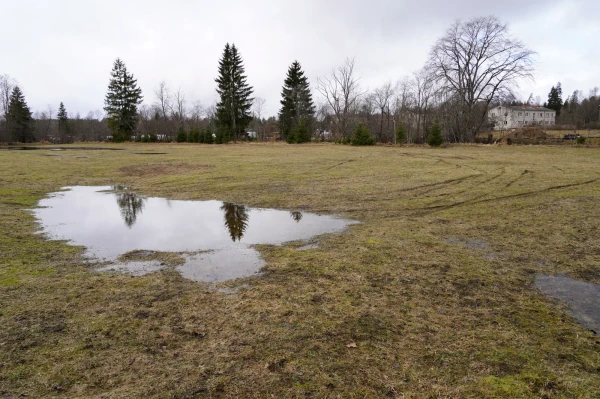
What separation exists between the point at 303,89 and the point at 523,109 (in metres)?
67.3

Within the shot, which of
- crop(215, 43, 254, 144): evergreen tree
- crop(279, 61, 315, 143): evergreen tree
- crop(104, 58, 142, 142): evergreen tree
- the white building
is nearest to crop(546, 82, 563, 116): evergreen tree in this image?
the white building

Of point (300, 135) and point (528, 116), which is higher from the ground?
point (528, 116)

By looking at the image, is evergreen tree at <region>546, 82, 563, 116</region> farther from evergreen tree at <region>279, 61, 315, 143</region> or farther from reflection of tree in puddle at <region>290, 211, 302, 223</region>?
reflection of tree in puddle at <region>290, 211, 302, 223</region>

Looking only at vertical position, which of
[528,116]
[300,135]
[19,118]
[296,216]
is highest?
[528,116]

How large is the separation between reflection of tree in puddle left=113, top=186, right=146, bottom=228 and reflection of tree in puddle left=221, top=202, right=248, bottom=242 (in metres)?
2.15

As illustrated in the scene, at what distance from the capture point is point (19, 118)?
5756 cm

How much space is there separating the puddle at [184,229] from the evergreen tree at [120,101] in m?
53.4

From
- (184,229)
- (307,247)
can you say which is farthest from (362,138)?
(307,247)

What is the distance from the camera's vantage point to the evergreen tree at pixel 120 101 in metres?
58.5

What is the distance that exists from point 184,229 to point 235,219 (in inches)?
51.3

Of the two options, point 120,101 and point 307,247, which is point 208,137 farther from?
point 307,247

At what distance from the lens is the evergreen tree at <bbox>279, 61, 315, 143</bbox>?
54312 mm

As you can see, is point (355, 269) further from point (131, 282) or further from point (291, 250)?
point (131, 282)

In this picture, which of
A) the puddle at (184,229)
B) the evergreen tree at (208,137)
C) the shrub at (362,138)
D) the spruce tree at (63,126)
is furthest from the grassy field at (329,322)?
the spruce tree at (63,126)
